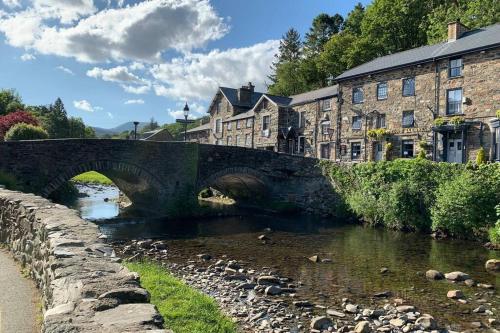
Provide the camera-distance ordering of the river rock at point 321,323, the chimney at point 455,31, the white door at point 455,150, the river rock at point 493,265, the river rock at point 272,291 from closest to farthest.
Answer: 1. the river rock at point 321,323
2. the river rock at point 272,291
3. the river rock at point 493,265
4. the white door at point 455,150
5. the chimney at point 455,31

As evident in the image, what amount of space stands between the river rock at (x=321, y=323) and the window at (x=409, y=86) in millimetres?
25965

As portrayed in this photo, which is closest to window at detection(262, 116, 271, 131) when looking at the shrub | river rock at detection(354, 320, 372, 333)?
the shrub

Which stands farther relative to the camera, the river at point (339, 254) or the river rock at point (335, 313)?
the river at point (339, 254)

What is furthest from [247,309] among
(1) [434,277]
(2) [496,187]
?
(2) [496,187]

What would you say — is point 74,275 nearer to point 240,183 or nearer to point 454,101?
point 240,183

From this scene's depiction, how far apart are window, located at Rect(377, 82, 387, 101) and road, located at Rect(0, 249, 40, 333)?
3059 cm

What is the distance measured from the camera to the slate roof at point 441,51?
89.7 ft

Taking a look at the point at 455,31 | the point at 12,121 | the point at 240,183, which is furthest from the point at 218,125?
the point at 455,31

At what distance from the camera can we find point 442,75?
29297 mm

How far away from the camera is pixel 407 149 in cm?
3141

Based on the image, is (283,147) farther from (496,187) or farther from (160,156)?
(496,187)

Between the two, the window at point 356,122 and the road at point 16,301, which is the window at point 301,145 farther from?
the road at point 16,301

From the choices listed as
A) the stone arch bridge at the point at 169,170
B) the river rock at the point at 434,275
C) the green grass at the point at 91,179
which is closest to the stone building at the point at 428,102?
the stone arch bridge at the point at 169,170

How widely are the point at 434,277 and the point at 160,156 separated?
17.5 m
